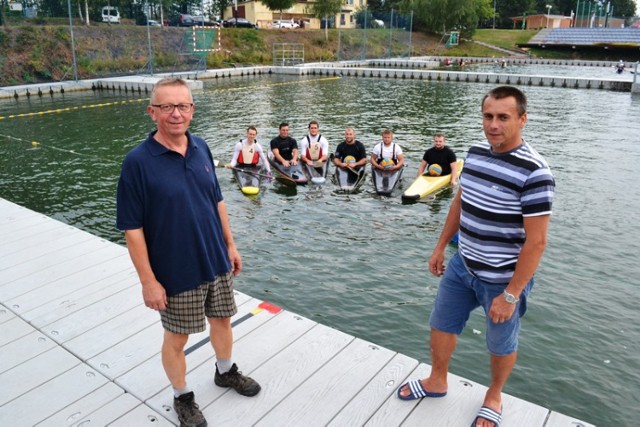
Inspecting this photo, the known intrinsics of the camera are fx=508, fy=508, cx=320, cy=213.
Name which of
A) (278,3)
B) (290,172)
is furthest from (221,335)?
(278,3)

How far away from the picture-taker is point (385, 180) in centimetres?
1217

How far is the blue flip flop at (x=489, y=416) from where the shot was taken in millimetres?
3627

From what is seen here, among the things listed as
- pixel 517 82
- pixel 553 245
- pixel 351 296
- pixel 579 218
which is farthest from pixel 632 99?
pixel 351 296

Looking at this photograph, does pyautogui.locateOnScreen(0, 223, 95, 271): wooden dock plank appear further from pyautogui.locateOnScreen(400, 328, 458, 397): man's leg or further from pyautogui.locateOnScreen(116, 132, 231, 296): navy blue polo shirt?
pyautogui.locateOnScreen(400, 328, 458, 397): man's leg

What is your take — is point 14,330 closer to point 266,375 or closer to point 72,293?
point 72,293

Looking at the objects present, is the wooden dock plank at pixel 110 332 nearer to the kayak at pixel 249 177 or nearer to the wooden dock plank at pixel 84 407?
the wooden dock plank at pixel 84 407

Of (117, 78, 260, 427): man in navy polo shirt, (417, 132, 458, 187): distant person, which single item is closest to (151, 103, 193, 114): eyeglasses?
Answer: (117, 78, 260, 427): man in navy polo shirt

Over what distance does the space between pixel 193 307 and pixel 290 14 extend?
3075 inches

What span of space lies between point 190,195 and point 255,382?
65.8 inches

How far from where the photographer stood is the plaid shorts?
11.1 feet

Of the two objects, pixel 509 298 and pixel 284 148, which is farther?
pixel 284 148

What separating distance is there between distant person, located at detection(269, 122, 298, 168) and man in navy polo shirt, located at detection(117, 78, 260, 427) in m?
9.72

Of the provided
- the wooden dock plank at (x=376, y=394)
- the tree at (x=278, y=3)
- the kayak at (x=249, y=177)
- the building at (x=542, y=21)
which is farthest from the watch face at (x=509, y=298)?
the building at (x=542, y=21)

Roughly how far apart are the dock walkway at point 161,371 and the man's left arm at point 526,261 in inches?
40.4
